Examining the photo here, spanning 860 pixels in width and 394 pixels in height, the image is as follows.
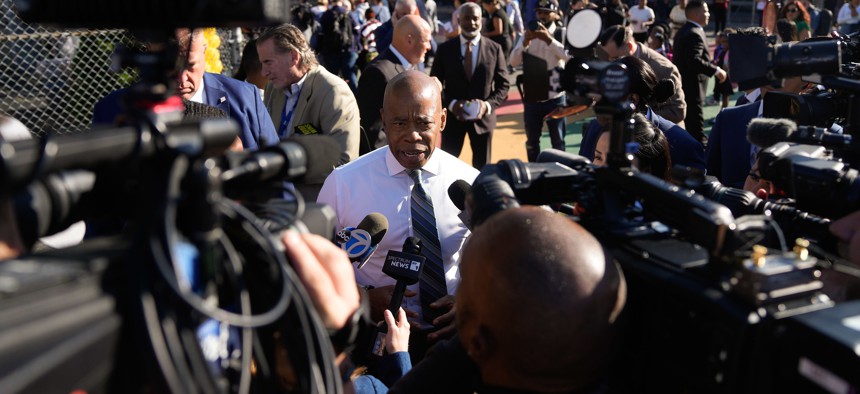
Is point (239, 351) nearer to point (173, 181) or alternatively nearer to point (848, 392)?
point (173, 181)

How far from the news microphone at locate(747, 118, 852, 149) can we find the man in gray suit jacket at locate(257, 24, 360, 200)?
2791 millimetres

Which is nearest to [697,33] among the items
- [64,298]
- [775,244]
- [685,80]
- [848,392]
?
[685,80]

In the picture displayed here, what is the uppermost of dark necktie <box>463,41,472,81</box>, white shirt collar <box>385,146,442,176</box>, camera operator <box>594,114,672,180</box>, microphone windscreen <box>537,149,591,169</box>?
microphone windscreen <box>537,149,591,169</box>

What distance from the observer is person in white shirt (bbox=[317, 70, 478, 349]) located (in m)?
3.21

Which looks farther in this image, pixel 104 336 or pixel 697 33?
pixel 697 33

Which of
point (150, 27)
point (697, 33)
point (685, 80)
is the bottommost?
point (685, 80)

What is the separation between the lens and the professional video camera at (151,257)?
0.95 metres

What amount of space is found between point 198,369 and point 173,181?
269 millimetres

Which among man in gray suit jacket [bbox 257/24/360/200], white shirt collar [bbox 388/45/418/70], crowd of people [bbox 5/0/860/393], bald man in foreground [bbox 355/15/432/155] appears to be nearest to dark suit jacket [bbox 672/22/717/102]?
crowd of people [bbox 5/0/860/393]

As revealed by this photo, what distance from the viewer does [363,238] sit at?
9.26ft

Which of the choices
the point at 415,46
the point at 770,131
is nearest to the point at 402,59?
the point at 415,46

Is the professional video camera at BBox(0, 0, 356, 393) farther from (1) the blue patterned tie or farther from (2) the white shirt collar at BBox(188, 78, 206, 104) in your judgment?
(2) the white shirt collar at BBox(188, 78, 206, 104)

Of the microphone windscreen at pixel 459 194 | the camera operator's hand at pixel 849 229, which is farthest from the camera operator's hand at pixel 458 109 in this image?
the camera operator's hand at pixel 849 229

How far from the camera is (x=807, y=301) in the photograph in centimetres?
130
